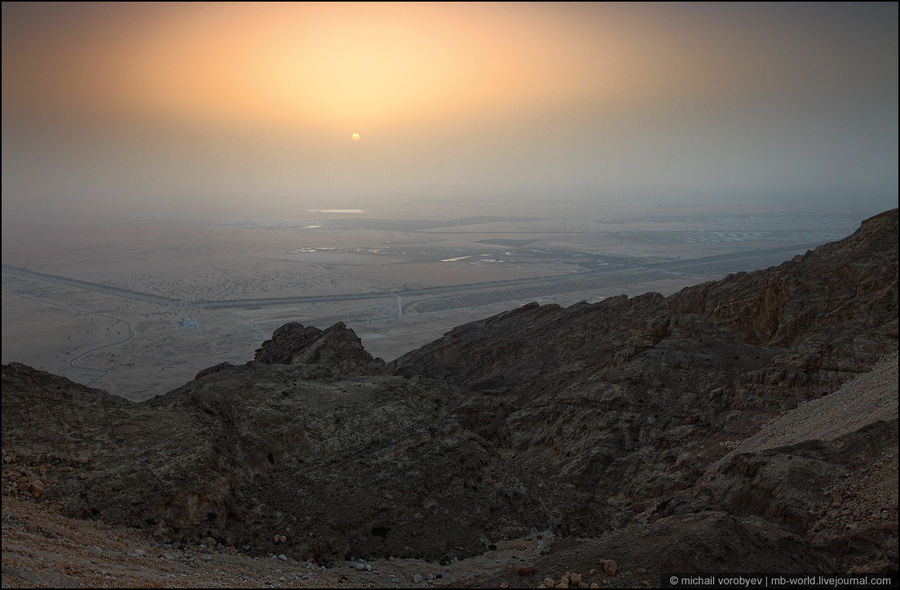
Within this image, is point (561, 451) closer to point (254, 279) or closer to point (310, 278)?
point (310, 278)

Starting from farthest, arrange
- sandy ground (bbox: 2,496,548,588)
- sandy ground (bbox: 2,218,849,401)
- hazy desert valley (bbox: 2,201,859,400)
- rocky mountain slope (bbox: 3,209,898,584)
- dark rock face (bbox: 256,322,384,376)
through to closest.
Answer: hazy desert valley (bbox: 2,201,859,400) → sandy ground (bbox: 2,218,849,401) → dark rock face (bbox: 256,322,384,376) → rocky mountain slope (bbox: 3,209,898,584) → sandy ground (bbox: 2,496,548,588)

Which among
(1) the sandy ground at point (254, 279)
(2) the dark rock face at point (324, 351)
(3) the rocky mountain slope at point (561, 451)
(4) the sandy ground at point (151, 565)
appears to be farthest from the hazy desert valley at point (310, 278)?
(4) the sandy ground at point (151, 565)

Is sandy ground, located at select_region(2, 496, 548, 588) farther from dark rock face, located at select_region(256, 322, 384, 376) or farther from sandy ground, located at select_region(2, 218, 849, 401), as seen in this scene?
sandy ground, located at select_region(2, 218, 849, 401)

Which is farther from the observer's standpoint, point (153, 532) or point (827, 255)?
point (827, 255)

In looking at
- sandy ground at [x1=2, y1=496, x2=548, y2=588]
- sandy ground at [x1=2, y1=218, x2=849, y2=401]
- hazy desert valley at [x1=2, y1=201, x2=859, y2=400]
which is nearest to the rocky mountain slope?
sandy ground at [x1=2, y1=496, x2=548, y2=588]

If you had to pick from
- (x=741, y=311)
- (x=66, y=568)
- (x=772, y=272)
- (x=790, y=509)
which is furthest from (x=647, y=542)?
(x=772, y=272)

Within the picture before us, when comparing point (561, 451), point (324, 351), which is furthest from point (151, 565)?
point (324, 351)

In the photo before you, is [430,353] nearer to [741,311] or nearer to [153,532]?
[741,311]

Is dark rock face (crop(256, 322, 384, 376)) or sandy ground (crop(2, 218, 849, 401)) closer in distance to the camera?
dark rock face (crop(256, 322, 384, 376))
